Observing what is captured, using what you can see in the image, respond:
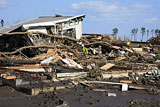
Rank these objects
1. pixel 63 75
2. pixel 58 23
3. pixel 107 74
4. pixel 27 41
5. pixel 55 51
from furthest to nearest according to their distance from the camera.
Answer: pixel 58 23
pixel 27 41
pixel 55 51
pixel 107 74
pixel 63 75

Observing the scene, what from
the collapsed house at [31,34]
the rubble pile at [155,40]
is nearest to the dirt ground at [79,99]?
the collapsed house at [31,34]

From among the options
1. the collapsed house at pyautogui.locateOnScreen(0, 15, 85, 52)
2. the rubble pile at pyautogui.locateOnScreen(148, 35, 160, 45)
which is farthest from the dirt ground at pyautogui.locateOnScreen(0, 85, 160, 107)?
the rubble pile at pyautogui.locateOnScreen(148, 35, 160, 45)

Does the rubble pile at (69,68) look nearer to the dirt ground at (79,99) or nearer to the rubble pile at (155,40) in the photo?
the dirt ground at (79,99)

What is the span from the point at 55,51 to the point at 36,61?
2.50m

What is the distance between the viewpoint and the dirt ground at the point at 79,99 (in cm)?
742

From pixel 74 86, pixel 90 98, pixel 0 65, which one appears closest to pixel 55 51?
pixel 0 65

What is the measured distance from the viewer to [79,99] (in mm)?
8078

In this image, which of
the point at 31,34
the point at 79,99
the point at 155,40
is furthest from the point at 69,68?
the point at 155,40

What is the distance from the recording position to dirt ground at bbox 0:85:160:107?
24.4 ft

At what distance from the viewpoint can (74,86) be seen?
9961 millimetres

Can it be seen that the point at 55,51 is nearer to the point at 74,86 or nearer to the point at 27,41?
the point at 27,41

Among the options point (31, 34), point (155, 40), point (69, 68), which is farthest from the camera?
point (155, 40)

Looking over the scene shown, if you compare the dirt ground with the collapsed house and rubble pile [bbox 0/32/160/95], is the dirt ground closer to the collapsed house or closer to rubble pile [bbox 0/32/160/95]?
rubble pile [bbox 0/32/160/95]

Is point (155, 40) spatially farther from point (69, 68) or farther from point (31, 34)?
point (69, 68)
